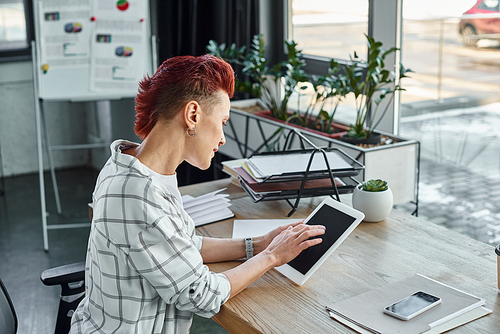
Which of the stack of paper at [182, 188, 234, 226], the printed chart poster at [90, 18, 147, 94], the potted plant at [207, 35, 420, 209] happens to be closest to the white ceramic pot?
the stack of paper at [182, 188, 234, 226]

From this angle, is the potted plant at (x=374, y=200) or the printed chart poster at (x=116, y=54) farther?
the printed chart poster at (x=116, y=54)

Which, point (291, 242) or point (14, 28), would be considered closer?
point (291, 242)

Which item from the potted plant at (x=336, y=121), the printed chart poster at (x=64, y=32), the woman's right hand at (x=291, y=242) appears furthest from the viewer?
the printed chart poster at (x=64, y=32)

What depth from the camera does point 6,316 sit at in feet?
4.24

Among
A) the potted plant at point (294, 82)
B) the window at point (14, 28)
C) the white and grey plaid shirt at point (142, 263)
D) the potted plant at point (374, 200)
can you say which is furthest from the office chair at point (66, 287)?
the window at point (14, 28)

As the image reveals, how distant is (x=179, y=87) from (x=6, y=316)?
2.39ft

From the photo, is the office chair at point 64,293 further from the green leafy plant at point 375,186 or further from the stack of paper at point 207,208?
the green leafy plant at point 375,186

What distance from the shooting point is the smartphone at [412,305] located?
3.35ft


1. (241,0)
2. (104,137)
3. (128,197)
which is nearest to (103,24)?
(241,0)

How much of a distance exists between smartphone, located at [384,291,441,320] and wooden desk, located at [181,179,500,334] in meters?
0.08

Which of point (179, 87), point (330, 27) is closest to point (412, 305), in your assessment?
point (179, 87)

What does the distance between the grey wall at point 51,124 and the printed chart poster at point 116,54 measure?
1082 mm

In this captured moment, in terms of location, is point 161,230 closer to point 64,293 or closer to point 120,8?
point 64,293

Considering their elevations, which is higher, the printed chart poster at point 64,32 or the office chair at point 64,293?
the printed chart poster at point 64,32
